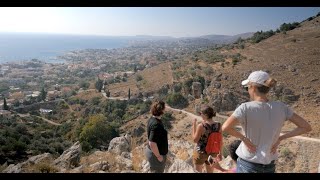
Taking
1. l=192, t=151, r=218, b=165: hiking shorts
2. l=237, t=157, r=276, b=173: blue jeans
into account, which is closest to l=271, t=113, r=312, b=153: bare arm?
l=237, t=157, r=276, b=173: blue jeans

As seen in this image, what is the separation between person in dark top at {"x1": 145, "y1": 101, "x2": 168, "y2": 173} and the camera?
274 centimetres

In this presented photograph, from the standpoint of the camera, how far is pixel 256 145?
192cm

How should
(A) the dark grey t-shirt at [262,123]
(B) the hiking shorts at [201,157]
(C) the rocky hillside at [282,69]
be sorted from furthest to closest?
(C) the rocky hillside at [282,69] < (B) the hiking shorts at [201,157] < (A) the dark grey t-shirt at [262,123]

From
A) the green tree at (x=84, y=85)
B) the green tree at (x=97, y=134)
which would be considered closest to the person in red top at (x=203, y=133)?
the green tree at (x=97, y=134)

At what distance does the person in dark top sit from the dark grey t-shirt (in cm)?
97

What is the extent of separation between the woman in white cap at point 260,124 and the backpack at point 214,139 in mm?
1077

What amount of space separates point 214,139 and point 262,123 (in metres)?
1.18

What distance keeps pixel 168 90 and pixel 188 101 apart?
486cm

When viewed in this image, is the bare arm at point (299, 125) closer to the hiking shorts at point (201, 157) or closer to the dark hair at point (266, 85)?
the dark hair at point (266, 85)

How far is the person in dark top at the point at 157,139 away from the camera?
8.99ft

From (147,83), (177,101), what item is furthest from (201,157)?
(147,83)

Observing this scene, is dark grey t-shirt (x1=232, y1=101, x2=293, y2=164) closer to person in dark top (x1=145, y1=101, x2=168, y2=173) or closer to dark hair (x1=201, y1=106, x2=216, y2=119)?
person in dark top (x1=145, y1=101, x2=168, y2=173)

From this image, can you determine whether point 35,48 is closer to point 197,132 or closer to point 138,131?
point 138,131

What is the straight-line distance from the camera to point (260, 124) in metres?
1.91
